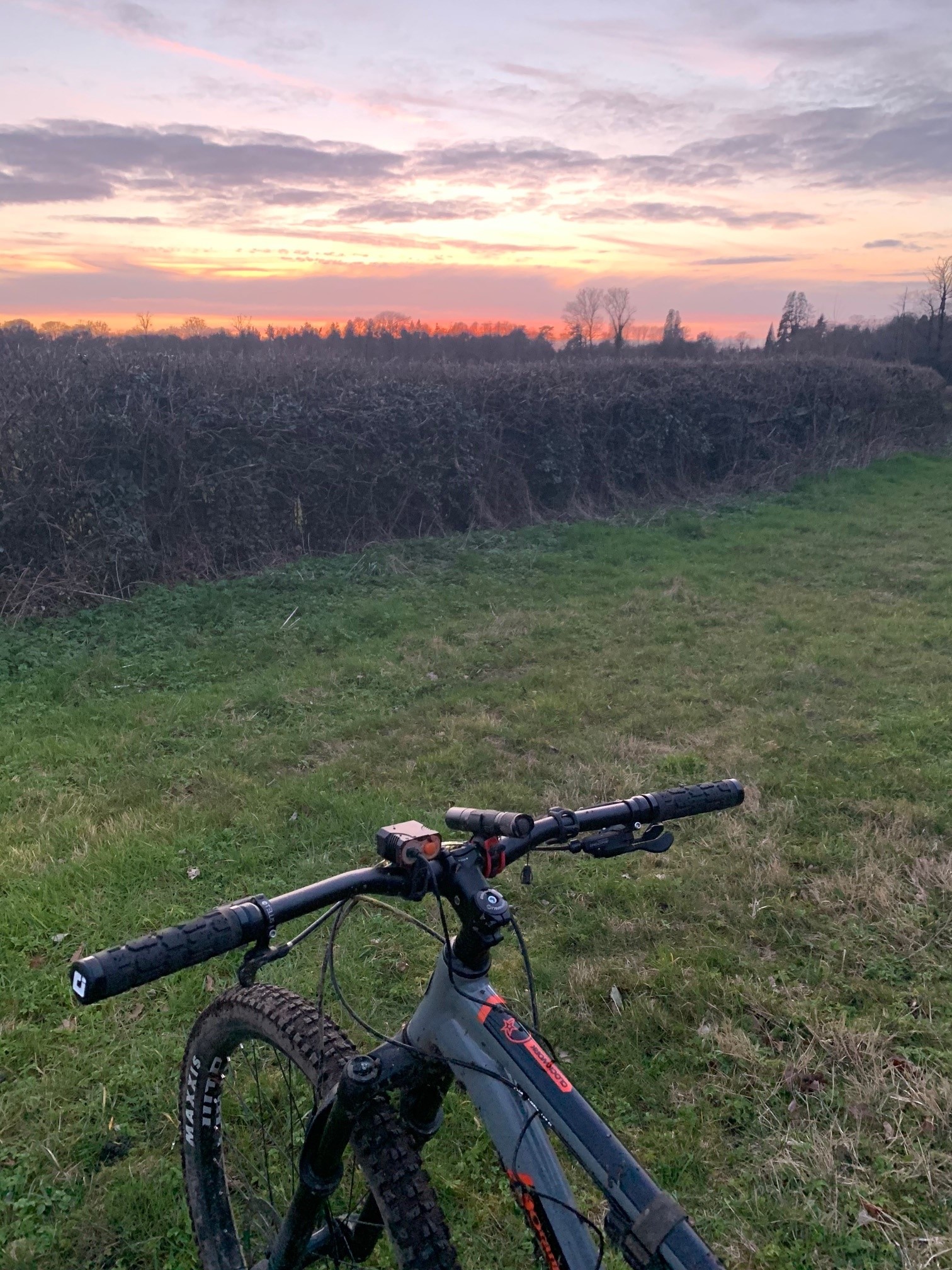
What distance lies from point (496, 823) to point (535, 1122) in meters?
0.52

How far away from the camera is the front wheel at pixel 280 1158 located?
58.6 inches

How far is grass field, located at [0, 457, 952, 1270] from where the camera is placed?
273cm

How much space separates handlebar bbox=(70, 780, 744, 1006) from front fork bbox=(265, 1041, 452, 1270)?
0.99 ft

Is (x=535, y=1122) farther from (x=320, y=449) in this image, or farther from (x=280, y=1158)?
(x=320, y=449)

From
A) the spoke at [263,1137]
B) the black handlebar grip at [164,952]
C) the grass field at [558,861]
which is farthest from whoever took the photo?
the grass field at [558,861]

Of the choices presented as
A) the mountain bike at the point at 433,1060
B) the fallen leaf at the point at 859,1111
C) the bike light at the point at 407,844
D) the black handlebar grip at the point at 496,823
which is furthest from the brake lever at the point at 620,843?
the fallen leaf at the point at 859,1111

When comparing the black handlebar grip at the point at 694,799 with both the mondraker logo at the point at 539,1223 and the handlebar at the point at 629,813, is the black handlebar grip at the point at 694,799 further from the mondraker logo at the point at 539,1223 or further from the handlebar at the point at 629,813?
the mondraker logo at the point at 539,1223

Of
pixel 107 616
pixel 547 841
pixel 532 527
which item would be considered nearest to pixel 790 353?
pixel 532 527

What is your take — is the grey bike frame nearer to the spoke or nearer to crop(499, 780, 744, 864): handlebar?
crop(499, 780, 744, 864): handlebar

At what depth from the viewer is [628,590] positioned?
31.7ft

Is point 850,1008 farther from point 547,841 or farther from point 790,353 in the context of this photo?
point 790,353

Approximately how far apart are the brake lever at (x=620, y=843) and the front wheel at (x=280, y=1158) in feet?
1.97

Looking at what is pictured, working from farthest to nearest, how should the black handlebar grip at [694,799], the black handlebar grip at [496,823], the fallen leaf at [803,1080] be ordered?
the fallen leaf at [803,1080] < the black handlebar grip at [694,799] < the black handlebar grip at [496,823]

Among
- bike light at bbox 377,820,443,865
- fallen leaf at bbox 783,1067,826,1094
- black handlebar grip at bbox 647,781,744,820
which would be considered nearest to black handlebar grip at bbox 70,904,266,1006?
bike light at bbox 377,820,443,865
